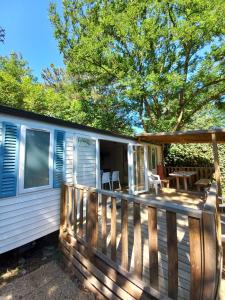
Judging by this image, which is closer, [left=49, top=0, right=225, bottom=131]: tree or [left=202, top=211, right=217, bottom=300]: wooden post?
[left=202, top=211, right=217, bottom=300]: wooden post

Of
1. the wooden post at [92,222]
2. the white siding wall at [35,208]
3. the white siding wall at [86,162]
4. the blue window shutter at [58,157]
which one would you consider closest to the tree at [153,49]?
the white siding wall at [86,162]

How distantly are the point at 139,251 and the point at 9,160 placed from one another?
257 cm

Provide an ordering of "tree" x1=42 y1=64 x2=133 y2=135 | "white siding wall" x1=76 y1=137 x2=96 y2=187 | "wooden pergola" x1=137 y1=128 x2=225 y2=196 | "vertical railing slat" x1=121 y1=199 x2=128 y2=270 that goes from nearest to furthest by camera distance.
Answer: "vertical railing slat" x1=121 y1=199 x2=128 y2=270 → "white siding wall" x1=76 y1=137 x2=96 y2=187 → "wooden pergola" x1=137 y1=128 x2=225 y2=196 → "tree" x1=42 y1=64 x2=133 y2=135

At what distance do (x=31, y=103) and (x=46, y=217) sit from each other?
1154cm

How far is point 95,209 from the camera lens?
267 cm

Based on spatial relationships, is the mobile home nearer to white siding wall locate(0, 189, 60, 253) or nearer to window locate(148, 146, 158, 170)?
white siding wall locate(0, 189, 60, 253)

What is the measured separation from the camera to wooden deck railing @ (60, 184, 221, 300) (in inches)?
55.1

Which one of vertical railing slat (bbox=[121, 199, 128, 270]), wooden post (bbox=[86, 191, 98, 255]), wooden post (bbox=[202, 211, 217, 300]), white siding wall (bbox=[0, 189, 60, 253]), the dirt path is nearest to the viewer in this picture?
wooden post (bbox=[202, 211, 217, 300])

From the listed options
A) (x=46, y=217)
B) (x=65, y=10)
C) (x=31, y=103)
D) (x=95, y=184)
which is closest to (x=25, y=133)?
(x=46, y=217)

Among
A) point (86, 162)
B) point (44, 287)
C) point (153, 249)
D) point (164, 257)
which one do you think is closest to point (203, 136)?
point (86, 162)

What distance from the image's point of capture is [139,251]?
2.04 metres

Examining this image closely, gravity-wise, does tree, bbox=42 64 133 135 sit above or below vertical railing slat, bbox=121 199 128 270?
above

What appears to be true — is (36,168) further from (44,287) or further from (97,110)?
(97,110)

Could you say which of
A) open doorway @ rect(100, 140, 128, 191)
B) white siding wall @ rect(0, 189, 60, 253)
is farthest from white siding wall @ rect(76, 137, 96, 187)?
open doorway @ rect(100, 140, 128, 191)
